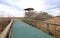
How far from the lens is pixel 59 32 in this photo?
6.81 m

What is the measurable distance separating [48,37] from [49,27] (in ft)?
4.62

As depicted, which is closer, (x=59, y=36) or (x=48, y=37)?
(x=59, y=36)

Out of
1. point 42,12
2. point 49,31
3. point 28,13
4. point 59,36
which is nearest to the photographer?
point 59,36

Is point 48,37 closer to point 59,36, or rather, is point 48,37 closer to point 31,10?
point 59,36

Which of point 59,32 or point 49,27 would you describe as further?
point 49,27

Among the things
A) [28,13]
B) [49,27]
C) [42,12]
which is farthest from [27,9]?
[49,27]

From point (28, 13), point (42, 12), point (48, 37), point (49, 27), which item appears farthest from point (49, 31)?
point (28, 13)

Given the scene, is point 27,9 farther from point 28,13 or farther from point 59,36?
point 59,36

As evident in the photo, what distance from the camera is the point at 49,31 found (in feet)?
28.2

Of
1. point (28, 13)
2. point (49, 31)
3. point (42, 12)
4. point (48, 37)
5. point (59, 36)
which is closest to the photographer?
point (59, 36)

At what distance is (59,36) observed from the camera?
6.58 metres

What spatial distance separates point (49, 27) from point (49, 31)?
41cm

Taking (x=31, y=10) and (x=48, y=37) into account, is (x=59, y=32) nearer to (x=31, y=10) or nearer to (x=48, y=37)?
(x=48, y=37)

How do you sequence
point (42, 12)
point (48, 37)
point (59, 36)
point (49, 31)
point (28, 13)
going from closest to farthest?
1. point (59, 36)
2. point (48, 37)
3. point (49, 31)
4. point (42, 12)
5. point (28, 13)
